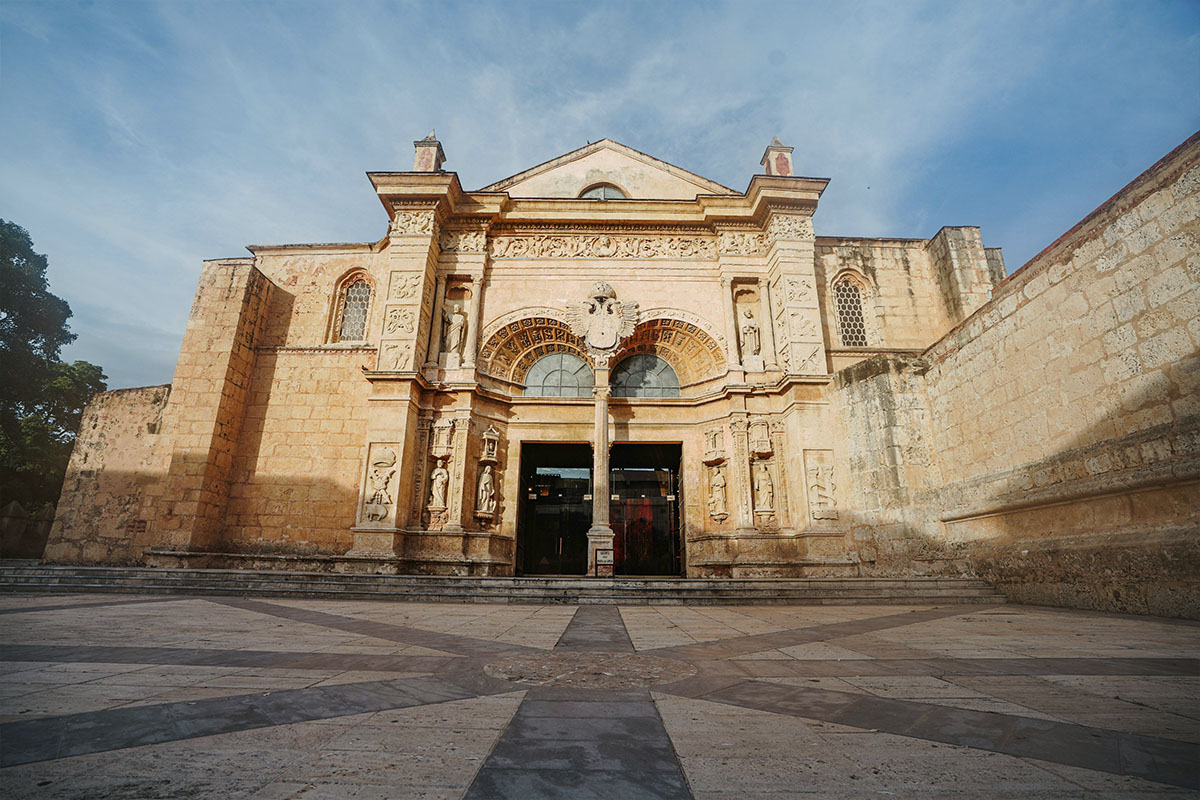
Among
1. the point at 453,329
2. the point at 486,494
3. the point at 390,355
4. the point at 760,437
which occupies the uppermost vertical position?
the point at 453,329

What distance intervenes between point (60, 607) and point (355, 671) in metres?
6.19

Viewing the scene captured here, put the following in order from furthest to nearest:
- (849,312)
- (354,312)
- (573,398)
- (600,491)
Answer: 1. (354,312)
2. (849,312)
3. (573,398)
4. (600,491)

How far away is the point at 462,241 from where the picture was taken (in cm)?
1583

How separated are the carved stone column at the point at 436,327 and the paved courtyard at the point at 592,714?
1059 centimetres

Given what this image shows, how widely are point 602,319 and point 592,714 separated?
1337cm

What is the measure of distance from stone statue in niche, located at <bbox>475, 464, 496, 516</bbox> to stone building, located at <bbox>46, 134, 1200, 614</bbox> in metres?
0.11

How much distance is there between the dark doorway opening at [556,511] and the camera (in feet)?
50.9

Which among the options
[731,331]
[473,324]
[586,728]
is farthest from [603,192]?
[586,728]

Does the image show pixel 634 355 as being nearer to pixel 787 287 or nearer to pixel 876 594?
pixel 787 287

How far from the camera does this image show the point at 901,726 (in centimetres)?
218

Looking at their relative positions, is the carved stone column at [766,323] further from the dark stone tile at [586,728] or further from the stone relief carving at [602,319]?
the dark stone tile at [586,728]

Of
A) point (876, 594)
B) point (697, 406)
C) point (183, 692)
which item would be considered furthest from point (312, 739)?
point (697, 406)

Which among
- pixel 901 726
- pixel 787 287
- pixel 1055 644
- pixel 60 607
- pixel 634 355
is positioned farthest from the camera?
pixel 634 355

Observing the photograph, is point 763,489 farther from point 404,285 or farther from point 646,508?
point 404,285
